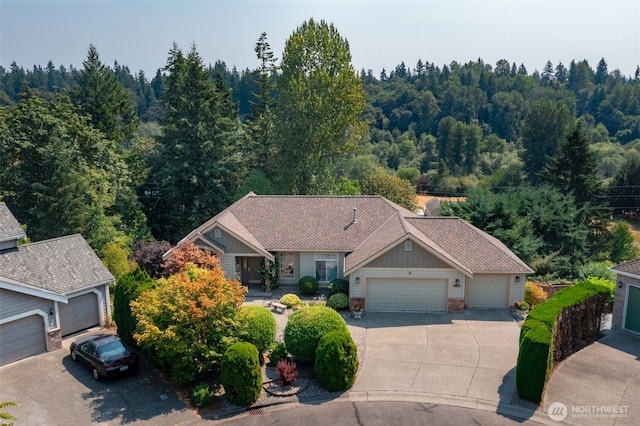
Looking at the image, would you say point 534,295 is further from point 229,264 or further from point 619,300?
point 229,264

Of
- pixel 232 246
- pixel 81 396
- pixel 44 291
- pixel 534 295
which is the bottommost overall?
pixel 81 396

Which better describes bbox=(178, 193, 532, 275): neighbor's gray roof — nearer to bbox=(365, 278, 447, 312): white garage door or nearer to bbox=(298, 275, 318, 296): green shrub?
bbox=(365, 278, 447, 312): white garage door

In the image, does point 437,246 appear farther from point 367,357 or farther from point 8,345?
point 8,345

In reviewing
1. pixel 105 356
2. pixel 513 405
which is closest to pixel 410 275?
pixel 513 405

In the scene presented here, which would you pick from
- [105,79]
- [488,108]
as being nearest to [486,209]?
[105,79]

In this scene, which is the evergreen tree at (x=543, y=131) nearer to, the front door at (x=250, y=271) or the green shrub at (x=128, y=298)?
the front door at (x=250, y=271)
